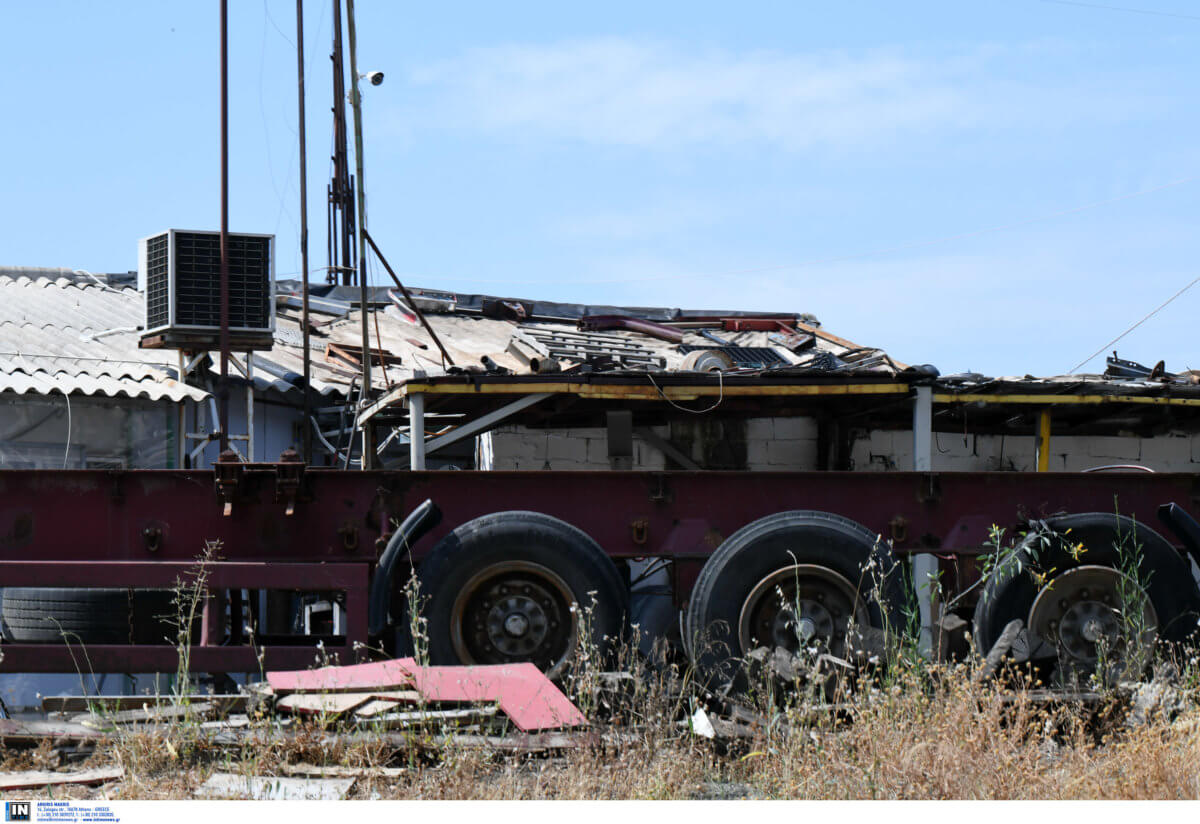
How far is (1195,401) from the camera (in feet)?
42.0

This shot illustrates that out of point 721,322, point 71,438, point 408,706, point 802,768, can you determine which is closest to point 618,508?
point 408,706

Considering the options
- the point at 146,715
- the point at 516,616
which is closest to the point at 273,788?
the point at 146,715

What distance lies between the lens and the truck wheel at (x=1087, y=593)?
7.78m

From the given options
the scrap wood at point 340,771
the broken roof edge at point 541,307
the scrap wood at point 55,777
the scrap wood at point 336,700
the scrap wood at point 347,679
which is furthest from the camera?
the broken roof edge at point 541,307

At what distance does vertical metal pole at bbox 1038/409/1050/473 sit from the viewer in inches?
509

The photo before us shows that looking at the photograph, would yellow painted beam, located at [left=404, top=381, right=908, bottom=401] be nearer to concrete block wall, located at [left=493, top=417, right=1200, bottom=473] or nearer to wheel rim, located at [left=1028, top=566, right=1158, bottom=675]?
concrete block wall, located at [left=493, top=417, right=1200, bottom=473]

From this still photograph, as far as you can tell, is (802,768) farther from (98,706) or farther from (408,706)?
(98,706)

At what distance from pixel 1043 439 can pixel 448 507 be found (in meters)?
7.32

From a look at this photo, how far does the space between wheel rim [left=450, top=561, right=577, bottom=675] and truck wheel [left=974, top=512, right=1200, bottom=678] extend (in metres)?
2.59

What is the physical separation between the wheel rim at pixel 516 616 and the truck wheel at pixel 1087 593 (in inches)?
102

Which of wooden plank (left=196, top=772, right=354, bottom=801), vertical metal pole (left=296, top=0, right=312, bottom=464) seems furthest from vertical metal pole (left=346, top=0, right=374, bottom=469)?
wooden plank (left=196, top=772, right=354, bottom=801)

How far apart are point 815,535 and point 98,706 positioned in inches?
165

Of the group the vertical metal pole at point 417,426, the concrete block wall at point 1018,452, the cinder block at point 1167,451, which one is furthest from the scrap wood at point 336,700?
the cinder block at point 1167,451

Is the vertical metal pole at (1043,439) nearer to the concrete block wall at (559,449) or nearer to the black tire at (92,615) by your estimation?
the concrete block wall at (559,449)
